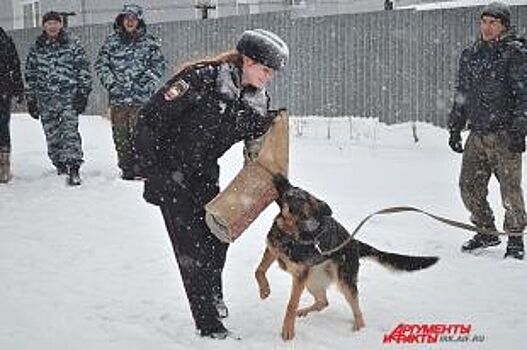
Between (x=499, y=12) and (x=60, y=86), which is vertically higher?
(x=499, y=12)

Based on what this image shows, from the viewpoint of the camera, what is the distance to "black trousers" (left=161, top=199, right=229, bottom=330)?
3.90m

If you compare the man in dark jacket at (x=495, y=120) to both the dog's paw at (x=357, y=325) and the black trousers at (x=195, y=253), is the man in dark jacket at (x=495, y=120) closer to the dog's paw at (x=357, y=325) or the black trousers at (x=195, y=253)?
the dog's paw at (x=357, y=325)

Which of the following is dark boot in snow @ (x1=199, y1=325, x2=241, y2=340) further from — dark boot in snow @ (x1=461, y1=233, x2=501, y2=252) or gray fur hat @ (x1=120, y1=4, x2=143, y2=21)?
gray fur hat @ (x1=120, y1=4, x2=143, y2=21)

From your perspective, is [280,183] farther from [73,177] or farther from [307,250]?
[73,177]

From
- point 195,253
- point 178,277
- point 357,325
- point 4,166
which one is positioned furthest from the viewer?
point 4,166

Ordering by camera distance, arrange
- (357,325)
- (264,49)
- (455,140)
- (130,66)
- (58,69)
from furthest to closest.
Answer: (130,66), (58,69), (455,140), (357,325), (264,49)

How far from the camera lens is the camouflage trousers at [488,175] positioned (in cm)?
563

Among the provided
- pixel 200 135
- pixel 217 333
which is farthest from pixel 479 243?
pixel 200 135

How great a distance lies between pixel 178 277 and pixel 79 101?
12.4ft

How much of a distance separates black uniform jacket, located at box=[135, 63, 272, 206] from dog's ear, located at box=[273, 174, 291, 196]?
27cm

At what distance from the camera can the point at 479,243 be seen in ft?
19.4


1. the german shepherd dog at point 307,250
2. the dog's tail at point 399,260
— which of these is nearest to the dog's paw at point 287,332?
the german shepherd dog at point 307,250

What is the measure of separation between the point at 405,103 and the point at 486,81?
22.7 feet

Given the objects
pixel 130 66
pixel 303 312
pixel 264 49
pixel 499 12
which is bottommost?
pixel 303 312
